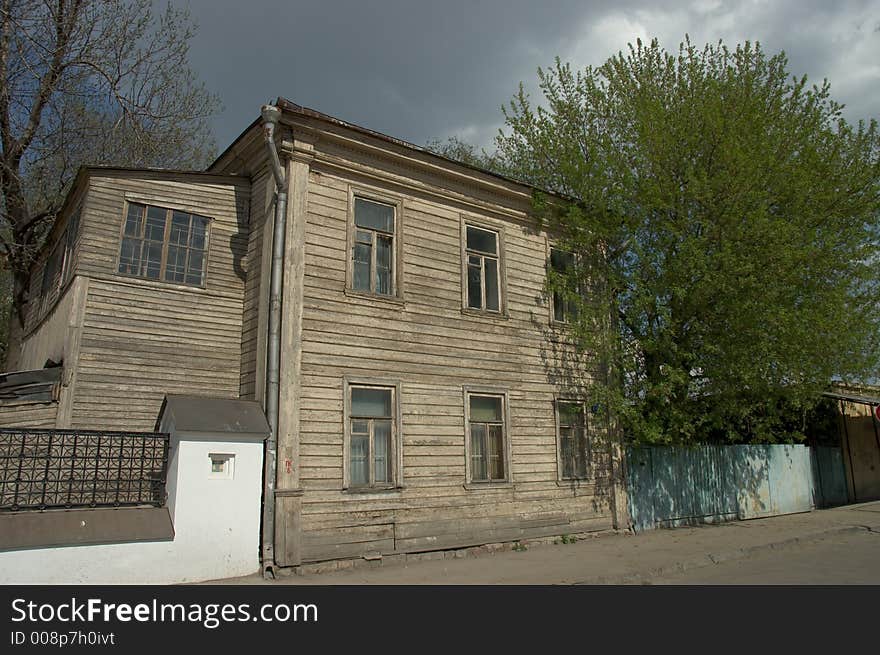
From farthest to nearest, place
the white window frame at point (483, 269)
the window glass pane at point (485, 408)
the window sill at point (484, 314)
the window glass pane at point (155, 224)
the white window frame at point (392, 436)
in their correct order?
the white window frame at point (483, 269), the window sill at point (484, 314), the window glass pane at point (485, 408), the window glass pane at point (155, 224), the white window frame at point (392, 436)

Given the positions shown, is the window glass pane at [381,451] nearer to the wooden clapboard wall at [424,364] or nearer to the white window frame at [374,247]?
the wooden clapboard wall at [424,364]

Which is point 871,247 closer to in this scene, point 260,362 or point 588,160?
point 588,160

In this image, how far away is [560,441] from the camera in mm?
12820

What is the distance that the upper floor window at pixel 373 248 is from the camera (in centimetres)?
1088

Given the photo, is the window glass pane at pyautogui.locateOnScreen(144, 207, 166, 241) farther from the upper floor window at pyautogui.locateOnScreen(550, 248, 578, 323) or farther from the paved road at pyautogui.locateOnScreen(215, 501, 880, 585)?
the upper floor window at pyautogui.locateOnScreen(550, 248, 578, 323)

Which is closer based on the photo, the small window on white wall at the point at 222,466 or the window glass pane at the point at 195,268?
the small window on white wall at the point at 222,466

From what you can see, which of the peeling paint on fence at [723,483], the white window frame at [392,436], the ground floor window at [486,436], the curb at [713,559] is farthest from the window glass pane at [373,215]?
the peeling paint on fence at [723,483]

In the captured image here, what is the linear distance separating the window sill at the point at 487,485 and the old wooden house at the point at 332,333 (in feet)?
0.11

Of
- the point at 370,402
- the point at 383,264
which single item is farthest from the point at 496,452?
the point at 383,264

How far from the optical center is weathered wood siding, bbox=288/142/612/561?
9695mm

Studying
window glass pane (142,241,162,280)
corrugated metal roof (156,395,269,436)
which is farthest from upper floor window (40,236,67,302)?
corrugated metal roof (156,395,269,436)

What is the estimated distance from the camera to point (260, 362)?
9578mm
